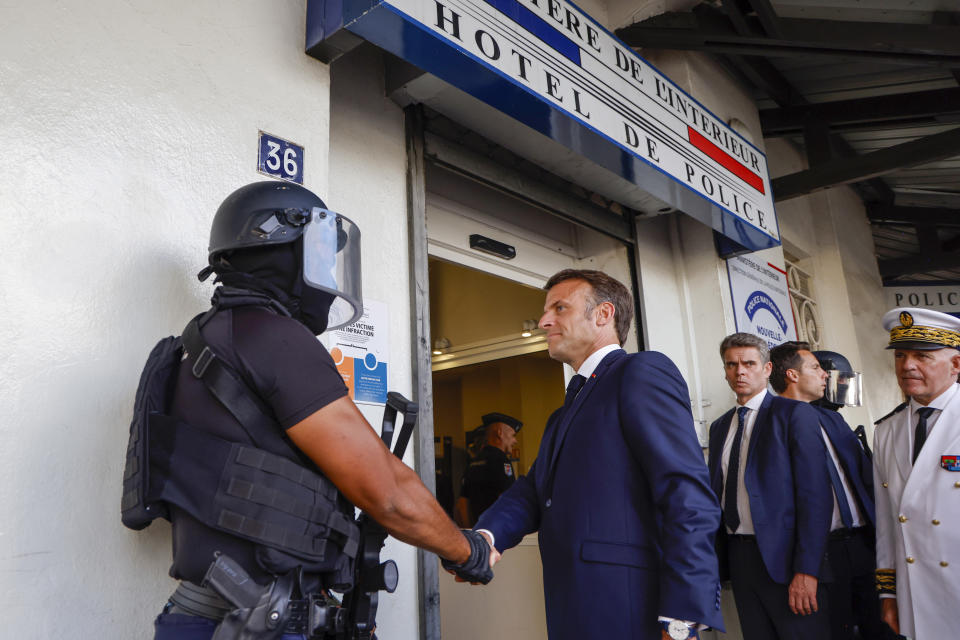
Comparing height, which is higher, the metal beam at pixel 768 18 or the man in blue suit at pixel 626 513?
the metal beam at pixel 768 18

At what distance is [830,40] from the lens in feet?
14.1

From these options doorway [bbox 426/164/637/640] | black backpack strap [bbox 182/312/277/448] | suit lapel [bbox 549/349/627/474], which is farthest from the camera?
doorway [bbox 426/164/637/640]

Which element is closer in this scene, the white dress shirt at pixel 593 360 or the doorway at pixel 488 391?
the white dress shirt at pixel 593 360

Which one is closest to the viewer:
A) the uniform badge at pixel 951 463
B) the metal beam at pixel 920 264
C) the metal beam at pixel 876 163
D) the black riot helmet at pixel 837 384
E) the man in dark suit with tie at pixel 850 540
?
the uniform badge at pixel 951 463

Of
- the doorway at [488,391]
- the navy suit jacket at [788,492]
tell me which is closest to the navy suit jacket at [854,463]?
the navy suit jacket at [788,492]

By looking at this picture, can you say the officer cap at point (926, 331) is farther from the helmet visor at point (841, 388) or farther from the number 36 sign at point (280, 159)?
the number 36 sign at point (280, 159)

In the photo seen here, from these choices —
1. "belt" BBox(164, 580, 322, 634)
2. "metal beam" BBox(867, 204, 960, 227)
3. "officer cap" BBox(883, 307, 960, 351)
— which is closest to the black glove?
"belt" BBox(164, 580, 322, 634)

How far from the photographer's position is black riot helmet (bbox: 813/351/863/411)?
158 inches

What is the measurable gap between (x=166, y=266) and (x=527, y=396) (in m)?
6.64

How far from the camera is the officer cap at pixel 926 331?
2.50 m

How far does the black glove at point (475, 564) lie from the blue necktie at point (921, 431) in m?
1.83

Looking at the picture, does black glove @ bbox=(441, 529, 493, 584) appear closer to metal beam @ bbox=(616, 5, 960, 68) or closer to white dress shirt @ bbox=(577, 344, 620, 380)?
white dress shirt @ bbox=(577, 344, 620, 380)

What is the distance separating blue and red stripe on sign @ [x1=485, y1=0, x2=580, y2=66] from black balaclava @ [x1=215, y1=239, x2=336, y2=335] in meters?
1.52

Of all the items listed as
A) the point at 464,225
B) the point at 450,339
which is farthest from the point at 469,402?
the point at 464,225
